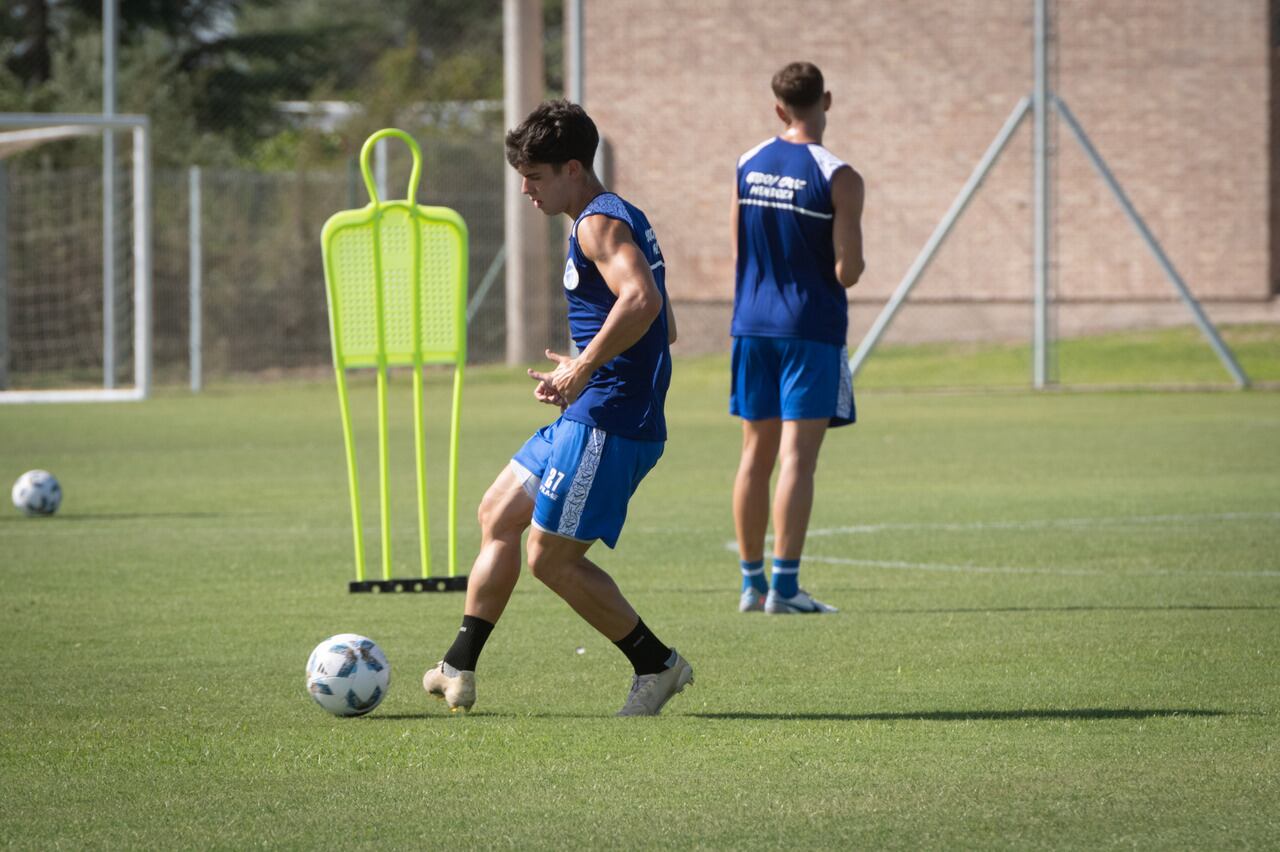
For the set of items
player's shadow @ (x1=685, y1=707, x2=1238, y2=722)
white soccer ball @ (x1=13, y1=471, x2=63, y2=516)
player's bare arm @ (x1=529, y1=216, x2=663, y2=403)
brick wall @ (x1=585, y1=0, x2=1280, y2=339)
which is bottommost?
player's shadow @ (x1=685, y1=707, x2=1238, y2=722)

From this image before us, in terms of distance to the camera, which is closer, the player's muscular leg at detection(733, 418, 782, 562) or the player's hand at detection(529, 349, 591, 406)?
the player's hand at detection(529, 349, 591, 406)

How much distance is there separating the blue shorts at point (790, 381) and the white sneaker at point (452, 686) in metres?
2.71

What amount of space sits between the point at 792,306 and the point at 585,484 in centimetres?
289

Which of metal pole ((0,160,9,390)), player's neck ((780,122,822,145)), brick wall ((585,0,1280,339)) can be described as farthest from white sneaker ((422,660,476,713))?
brick wall ((585,0,1280,339))

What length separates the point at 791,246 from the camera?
28.3 feet

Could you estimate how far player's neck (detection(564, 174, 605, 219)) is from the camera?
5.94m

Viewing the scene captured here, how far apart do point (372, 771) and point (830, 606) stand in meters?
3.43

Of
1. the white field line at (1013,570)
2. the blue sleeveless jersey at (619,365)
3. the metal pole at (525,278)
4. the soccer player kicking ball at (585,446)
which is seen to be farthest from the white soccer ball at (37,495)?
the metal pole at (525,278)

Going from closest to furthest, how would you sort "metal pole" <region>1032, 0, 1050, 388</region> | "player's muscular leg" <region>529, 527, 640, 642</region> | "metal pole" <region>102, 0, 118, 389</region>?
"player's muscular leg" <region>529, 527, 640, 642</region>, "metal pole" <region>1032, 0, 1050, 388</region>, "metal pole" <region>102, 0, 118, 389</region>

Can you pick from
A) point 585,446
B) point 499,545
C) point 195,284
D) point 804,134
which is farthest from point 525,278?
point 585,446

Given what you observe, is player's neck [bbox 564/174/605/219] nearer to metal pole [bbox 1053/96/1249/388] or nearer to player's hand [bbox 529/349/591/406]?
player's hand [bbox 529/349/591/406]

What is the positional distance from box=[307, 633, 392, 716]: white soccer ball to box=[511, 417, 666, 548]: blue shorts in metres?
0.65

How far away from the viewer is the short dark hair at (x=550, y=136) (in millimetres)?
5848

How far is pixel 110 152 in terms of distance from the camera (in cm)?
2416
